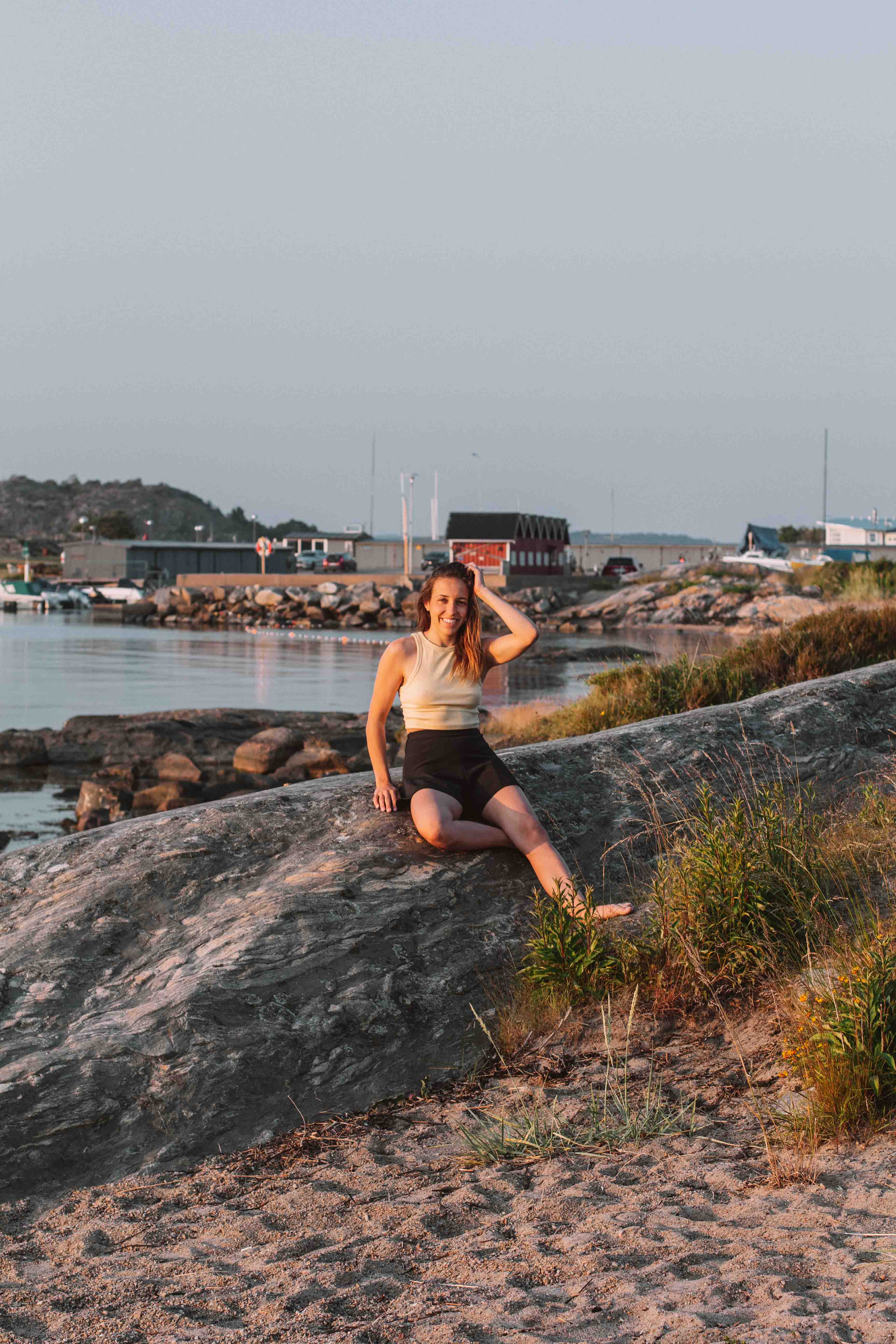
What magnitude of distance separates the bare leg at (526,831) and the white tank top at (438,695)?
1.33ft

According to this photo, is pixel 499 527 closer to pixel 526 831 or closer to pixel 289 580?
pixel 289 580

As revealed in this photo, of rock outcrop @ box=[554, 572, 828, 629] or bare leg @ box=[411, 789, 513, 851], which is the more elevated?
rock outcrop @ box=[554, 572, 828, 629]

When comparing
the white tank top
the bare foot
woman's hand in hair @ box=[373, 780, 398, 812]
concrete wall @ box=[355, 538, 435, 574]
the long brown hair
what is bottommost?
the bare foot

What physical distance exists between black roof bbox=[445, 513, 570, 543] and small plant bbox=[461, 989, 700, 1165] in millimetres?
81783

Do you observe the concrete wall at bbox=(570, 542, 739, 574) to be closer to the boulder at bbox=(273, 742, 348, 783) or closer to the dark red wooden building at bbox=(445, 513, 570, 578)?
the dark red wooden building at bbox=(445, 513, 570, 578)

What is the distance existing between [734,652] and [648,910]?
7.88 metres

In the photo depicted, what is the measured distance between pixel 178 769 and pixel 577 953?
1411 centimetres

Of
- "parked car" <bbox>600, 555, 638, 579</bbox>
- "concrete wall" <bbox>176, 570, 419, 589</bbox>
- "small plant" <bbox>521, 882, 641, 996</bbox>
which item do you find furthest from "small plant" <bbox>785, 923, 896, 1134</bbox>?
"parked car" <bbox>600, 555, 638, 579</bbox>

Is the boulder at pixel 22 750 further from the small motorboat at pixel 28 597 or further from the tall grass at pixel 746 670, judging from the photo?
the small motorboat at pixel 28 597

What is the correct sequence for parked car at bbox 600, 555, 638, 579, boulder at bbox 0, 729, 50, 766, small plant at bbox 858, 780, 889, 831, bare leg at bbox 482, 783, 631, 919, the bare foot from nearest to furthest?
the bare foot < bare leg at bbox 482, 783, 631, 919 < small plant at bbox 858, 780, 889, 831 < boulder at bbox 0, 729, 50, 766 < parked car at bbox 600, 555, 638, 579

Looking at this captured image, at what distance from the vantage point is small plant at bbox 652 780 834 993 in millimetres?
5164

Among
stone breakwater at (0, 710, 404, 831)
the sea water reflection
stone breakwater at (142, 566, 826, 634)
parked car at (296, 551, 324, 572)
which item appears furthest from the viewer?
parked car at (296, 551, 324, 572)

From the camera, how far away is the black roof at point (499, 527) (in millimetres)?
86250

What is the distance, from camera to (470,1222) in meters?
3.80
